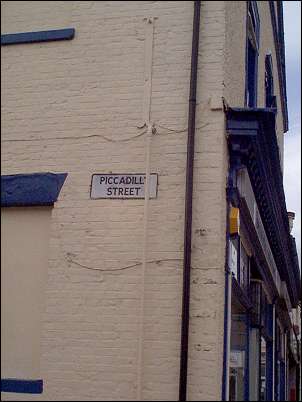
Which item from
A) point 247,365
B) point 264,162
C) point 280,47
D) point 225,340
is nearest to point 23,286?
point 225,340

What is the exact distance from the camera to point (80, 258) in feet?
25.5

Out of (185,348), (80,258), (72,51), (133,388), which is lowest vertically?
(133,388)

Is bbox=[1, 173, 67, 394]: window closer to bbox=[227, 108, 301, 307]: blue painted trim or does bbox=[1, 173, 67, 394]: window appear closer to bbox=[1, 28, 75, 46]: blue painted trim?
bbox=[1, 28, 75, 46]: blue painted trim

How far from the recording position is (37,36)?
8672mm

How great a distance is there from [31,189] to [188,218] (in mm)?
2039

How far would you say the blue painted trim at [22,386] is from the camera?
7566mm

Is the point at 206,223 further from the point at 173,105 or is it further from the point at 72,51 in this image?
the point at 72,51

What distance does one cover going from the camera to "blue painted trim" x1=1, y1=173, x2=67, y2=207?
8.04 meters

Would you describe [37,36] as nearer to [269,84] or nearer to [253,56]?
[253,56]

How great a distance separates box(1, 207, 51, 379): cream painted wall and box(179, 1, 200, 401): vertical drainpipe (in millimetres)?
1761

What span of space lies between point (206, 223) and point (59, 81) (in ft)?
8.88

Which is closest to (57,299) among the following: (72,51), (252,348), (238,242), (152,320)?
(152,320)

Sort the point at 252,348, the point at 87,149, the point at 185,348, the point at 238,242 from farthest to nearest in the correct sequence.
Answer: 1. the point at 252,348
2. the point at 238,242
3. the point at 87,149
4. the point at 185,348

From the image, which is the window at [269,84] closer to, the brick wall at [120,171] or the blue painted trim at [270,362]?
the blue painted trim at [270,362]
